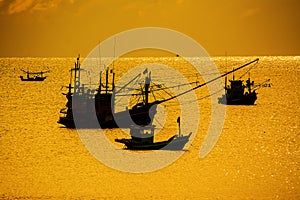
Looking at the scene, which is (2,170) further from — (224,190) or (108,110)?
(108,110)

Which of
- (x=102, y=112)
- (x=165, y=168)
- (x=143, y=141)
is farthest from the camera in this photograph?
(x=102, y=112)

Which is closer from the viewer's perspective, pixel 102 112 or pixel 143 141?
pixel 143 141

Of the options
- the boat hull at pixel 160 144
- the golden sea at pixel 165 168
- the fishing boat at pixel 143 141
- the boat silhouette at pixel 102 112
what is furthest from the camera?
the boat silhouette at pixel 102 112

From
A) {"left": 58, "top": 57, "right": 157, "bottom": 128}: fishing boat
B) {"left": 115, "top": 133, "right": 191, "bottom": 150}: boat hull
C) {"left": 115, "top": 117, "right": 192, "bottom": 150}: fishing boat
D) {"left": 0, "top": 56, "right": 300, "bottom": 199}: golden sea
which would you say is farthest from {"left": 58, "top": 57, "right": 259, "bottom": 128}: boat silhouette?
{"left": 115, "top": 117, "right": 192, "bottom": 150}: fishing boat

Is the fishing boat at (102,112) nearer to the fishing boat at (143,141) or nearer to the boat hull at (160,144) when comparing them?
the boat hull at (160,144)

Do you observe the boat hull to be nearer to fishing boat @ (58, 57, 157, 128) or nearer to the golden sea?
the golden sea

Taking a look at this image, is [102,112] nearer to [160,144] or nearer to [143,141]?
[160,144]

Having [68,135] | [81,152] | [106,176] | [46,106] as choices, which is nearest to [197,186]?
[106,176]

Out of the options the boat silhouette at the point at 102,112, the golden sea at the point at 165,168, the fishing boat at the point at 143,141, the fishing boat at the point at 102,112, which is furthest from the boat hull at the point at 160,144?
the fishing boat at the point at 102,112

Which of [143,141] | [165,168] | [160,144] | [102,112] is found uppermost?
[102,112]

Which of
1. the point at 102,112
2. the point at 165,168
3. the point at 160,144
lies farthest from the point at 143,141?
the point at 102,112

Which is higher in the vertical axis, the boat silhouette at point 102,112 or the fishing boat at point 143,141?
the boat silhouette at point 102,112

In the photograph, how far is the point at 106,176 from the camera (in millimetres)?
69812

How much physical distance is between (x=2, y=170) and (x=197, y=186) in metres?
21.5
